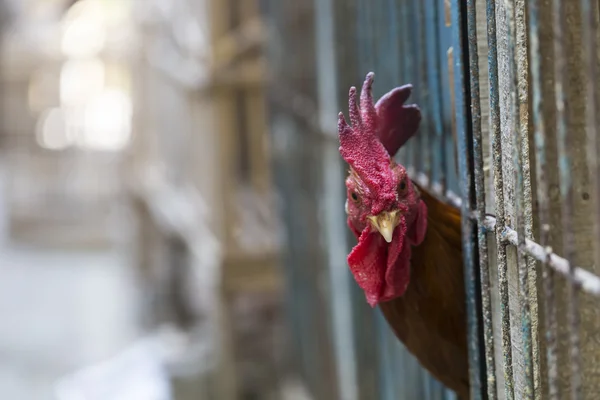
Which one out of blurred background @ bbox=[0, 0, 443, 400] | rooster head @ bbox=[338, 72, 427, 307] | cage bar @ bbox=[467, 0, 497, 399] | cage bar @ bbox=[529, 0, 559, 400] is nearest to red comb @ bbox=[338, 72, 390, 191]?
rooster head @ bbox=[338, 72, 427, 307]

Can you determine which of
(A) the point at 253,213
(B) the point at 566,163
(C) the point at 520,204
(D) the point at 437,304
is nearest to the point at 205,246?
(A) the point at 253,213

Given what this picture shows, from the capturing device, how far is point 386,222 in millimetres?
1045

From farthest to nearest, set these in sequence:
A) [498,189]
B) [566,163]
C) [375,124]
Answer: [375,124] < [498,189] < [566,163]

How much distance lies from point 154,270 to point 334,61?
4.95m

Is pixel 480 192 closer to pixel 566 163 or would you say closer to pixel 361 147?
pixel 361 147

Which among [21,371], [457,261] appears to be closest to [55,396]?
[21,371]

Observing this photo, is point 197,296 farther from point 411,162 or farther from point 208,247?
point 411,162

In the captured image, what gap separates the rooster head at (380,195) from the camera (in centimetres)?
105

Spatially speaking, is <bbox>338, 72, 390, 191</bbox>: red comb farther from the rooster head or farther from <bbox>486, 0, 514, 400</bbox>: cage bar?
<bbox>486, 0, 514, 400</bbox>: cage bar

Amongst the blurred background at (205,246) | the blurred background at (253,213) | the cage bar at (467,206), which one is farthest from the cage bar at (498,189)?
the blurred background at (205,246)

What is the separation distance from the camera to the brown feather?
1.17 m

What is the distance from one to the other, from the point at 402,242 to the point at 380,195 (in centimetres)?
8

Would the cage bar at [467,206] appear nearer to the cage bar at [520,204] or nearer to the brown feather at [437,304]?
the brown feather at [437,304]

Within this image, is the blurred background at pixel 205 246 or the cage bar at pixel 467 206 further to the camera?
the blurred background at pixel 205 246
